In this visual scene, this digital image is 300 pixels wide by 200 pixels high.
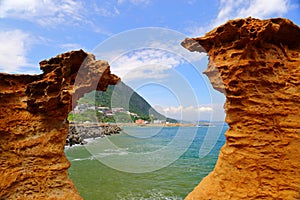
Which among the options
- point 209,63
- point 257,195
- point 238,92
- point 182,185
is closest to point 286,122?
point 238,92

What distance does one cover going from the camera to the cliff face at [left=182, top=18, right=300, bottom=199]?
20.4 ft

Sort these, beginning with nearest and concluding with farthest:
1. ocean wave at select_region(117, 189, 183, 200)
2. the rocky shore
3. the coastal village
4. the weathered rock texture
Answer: the weathered rock texture
ocean wave at select_region(117, 189, 183, 200)
the rocky shore
the coastal village

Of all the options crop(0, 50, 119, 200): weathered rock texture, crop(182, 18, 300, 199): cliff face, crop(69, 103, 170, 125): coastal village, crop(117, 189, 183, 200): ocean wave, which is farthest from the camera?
crop(69, 103, 170, 125): coastal village

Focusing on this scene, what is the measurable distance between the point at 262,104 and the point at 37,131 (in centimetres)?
702

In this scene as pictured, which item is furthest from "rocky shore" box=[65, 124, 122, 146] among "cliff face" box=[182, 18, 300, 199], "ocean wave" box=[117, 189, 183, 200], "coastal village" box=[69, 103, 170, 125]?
"cliff face" box=[182, 18, 300, 199]

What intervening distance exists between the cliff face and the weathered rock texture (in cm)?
494

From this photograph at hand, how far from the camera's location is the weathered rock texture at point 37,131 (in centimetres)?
668

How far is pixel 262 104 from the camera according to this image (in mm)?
6395

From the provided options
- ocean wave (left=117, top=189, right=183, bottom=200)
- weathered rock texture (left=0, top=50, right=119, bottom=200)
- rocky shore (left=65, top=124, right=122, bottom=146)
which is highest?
weathered rock texture (left=0, top=50, right=119, bottom=200)

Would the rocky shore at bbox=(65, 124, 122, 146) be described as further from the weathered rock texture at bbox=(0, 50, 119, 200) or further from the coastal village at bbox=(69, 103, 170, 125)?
the weathered rock texture at bbox=(0, 50, 119, 200)

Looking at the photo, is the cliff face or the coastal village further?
the coastal village

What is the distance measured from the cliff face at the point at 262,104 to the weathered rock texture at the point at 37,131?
4.94 metres

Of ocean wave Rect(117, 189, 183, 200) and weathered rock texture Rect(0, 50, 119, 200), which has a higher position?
weathered rock texture Rect(0, 50, 119, 200)

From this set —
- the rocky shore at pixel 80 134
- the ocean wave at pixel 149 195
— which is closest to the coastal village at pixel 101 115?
the rocky shore at pixel 80 134
